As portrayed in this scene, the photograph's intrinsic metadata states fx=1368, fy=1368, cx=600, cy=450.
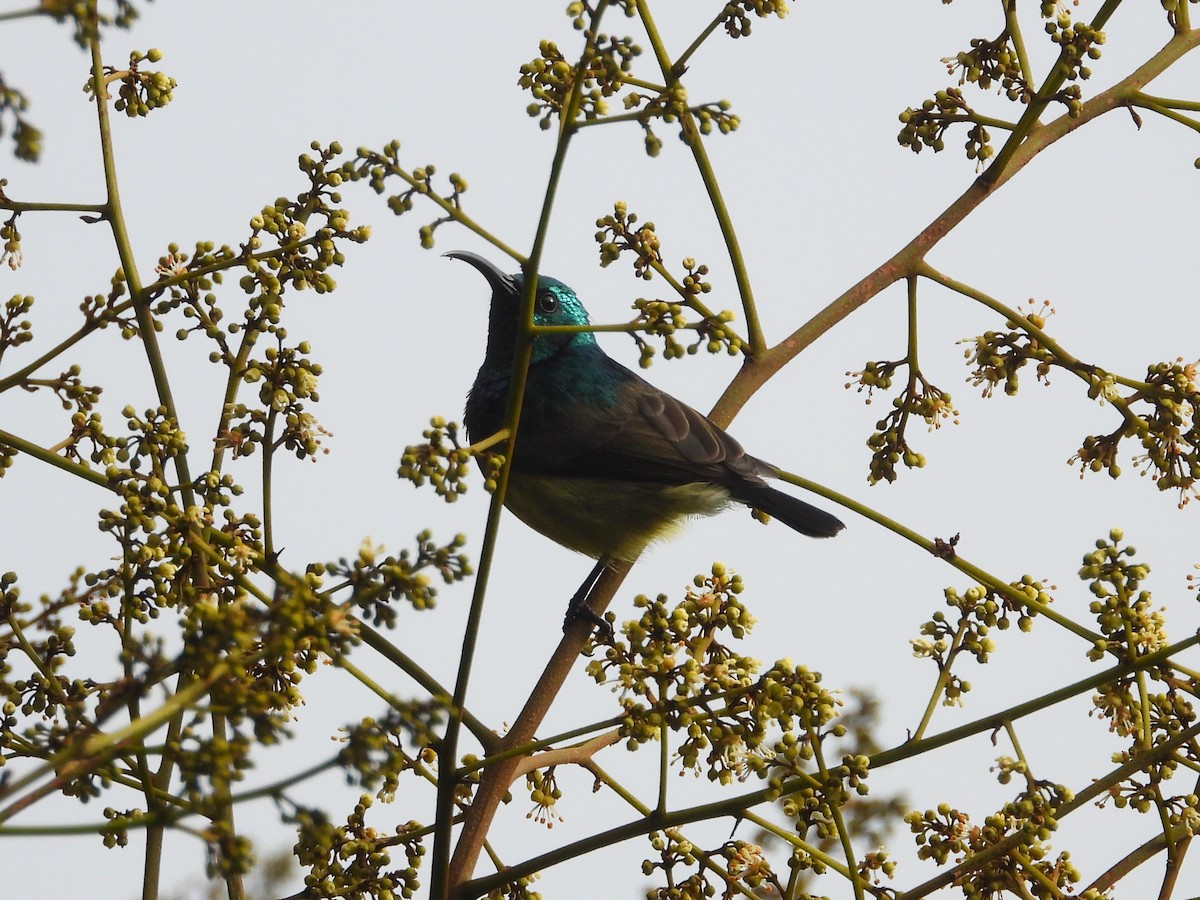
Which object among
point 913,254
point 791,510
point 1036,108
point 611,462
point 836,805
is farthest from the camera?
point 611,462

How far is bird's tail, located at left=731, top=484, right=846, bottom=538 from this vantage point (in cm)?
437

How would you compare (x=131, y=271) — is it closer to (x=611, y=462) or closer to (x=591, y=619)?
(x=591, y=619)

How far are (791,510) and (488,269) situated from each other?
132 centimetres

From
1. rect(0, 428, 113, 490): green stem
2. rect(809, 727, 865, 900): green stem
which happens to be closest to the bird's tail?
rect(809, 727, 865, 900): green stem

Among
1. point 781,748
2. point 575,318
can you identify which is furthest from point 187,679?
point 575,318

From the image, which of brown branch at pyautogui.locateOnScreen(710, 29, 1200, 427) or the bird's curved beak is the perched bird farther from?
brown branch at pyautogui.locateOnScreen(710, 29, 1200, 427)

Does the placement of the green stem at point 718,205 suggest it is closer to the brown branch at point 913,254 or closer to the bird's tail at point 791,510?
the brown branch at point 913,254

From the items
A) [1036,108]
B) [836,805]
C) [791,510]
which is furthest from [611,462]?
[836,805]

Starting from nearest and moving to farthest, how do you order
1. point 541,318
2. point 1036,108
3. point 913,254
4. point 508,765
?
point 508,765 → point 1036,108 → point 913,254 → point 541,318

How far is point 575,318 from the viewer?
5.64 meters

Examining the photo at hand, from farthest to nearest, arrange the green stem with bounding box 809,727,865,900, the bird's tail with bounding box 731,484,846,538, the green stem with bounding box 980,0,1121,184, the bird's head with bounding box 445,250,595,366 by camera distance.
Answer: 1. the bird's head with bounding box 445,250,595,366
2. the bird's tail with bounding box 731,484,846,538
3. the green stem with bounding box 980,0,1121,184
4. the green stem with bounding box 809,727,865,900

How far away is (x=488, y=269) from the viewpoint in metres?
4.70

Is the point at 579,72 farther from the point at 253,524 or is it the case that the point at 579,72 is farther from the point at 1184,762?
the point at 1184,762

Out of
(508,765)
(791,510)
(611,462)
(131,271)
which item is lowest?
(508,765)
